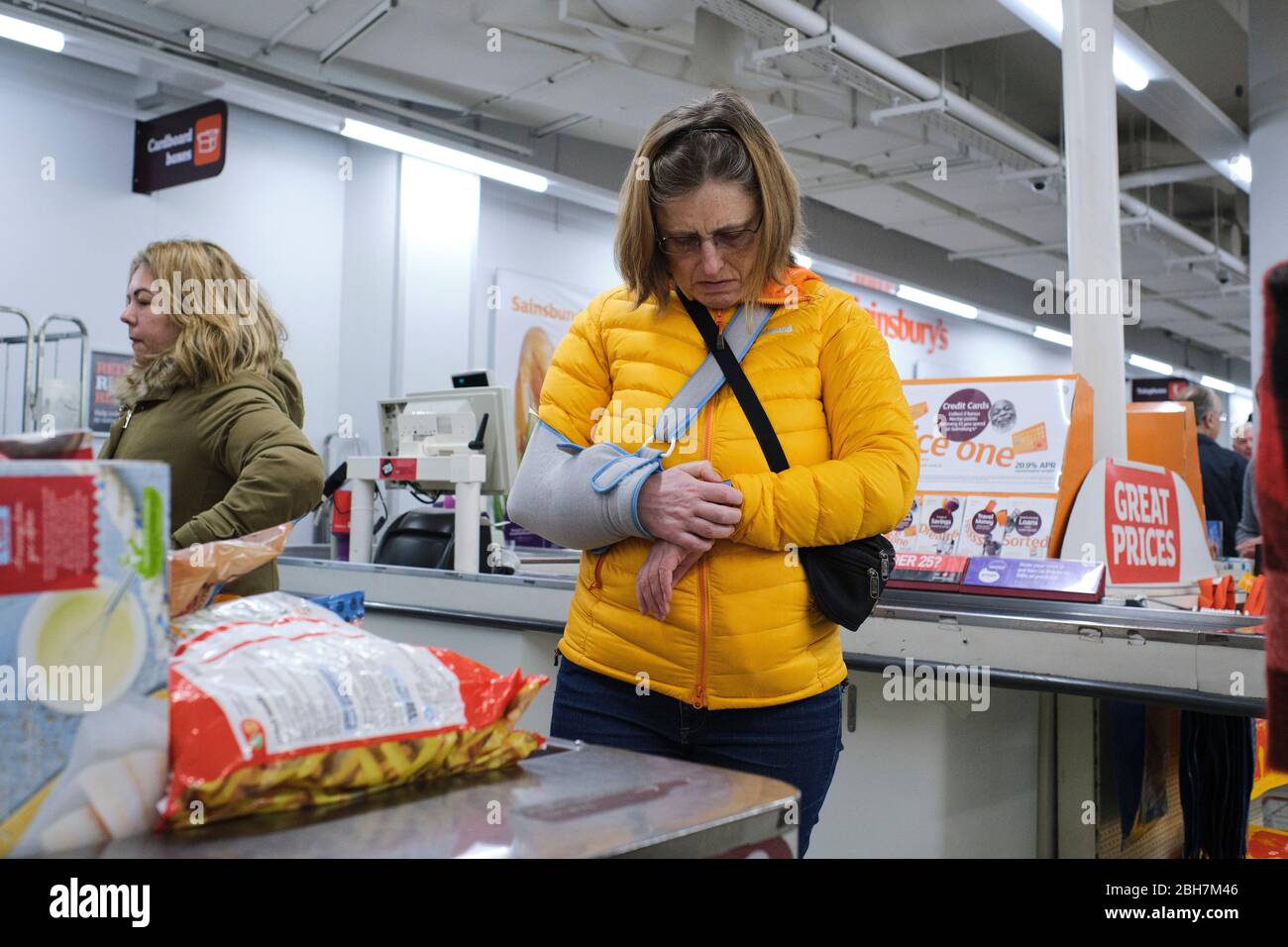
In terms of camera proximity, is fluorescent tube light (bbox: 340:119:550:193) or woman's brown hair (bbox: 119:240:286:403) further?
fluorescent tube light (bbox: 340:119:550:193)

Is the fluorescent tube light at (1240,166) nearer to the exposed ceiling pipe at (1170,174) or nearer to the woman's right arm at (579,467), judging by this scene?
the exposed ceiling pipe at (1170,174)

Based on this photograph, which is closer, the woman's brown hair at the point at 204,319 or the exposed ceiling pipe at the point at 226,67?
the woman's brown hair at the point at 204,319

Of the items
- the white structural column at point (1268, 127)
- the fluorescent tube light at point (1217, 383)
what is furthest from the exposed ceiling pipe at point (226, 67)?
the fluorescent tube light at point (1217, 383)

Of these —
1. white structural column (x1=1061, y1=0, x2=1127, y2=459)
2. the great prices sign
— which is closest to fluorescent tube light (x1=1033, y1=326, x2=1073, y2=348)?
white structural column (x1=1061, y1=0, x2=1127, y2=459)

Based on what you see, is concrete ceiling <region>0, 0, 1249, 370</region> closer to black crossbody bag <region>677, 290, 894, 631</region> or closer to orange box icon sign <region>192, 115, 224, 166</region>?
orange box icon sign <region>192, 115, 224, 166</region>

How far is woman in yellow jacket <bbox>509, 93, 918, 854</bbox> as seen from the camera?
4.81 feet

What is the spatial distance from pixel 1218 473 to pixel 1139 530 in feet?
11.1

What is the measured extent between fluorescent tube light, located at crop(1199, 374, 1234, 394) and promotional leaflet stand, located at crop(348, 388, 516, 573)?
62.5 ft

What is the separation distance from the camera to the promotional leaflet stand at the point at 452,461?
12.5 feet

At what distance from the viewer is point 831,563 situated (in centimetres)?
151

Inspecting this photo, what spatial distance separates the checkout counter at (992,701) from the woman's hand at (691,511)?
→ 1.19m

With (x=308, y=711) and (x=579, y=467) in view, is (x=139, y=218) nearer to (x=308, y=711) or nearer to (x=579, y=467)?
(x=579, y=467)
